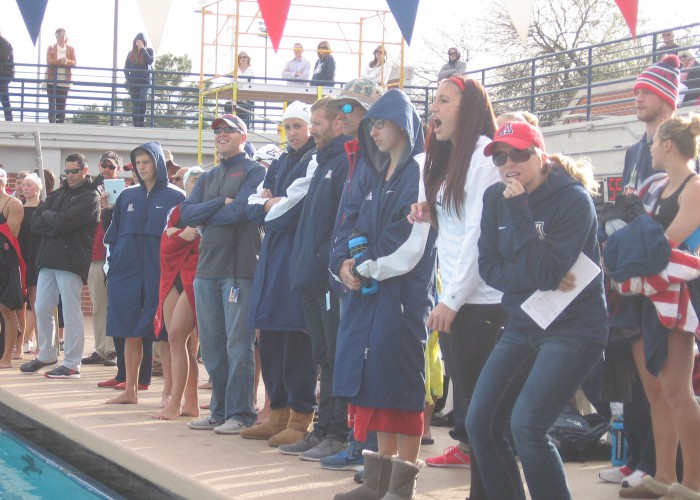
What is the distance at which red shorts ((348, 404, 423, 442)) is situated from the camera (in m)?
4.80

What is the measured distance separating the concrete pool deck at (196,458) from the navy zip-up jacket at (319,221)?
1.01 metres

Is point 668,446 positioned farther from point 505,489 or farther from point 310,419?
point 310,419

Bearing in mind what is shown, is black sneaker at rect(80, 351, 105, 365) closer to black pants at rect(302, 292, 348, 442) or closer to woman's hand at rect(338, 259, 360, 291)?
black pants at rect(302, 292, 348, 442)

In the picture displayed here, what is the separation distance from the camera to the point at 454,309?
4430mm

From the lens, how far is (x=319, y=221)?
19.6ft

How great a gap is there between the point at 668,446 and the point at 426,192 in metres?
1.57

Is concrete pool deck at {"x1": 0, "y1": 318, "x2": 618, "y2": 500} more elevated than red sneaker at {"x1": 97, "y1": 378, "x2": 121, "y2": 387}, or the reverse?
red sneaker at {"x1": 97, "y1": 378, "x2": 121, "y2": 387}

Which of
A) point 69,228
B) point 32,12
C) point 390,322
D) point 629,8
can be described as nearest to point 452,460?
point 390,322

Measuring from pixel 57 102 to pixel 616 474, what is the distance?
17.8m

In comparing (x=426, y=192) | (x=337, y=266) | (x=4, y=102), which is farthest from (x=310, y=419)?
(x=4, y=102)

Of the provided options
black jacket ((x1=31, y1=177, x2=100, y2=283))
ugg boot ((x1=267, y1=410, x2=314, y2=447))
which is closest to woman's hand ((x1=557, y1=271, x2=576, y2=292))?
ugg boot ((x1=267, y1=410, x2=314, y2=447))

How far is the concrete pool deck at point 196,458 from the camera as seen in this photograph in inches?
204

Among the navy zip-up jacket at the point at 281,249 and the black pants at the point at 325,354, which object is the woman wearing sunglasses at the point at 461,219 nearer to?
the black pants at the point at 325,354

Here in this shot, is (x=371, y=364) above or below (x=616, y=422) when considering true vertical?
above
